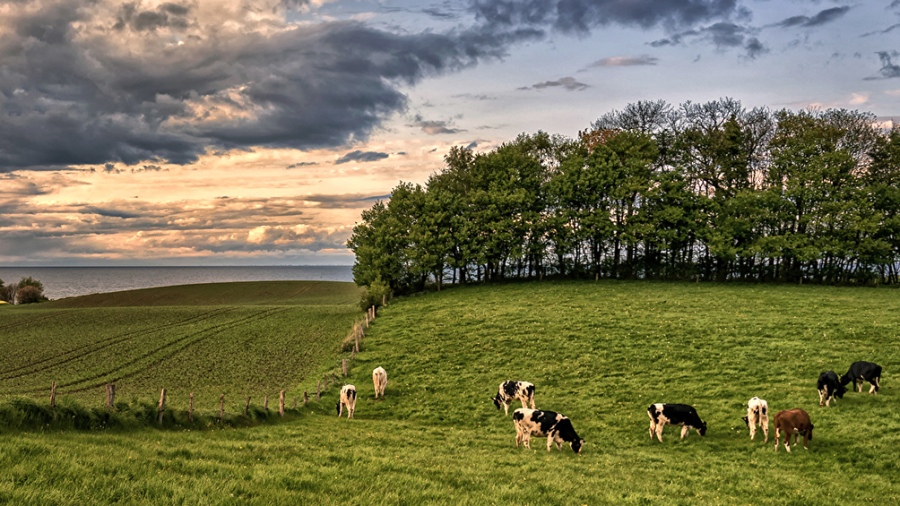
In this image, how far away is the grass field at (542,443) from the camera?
11.9 meters

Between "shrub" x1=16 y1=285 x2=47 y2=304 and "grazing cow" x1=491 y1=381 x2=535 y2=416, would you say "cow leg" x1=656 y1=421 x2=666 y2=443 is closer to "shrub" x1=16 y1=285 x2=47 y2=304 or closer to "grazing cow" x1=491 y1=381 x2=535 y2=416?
"grazing cow" x1=491 y1=381 x2=535 y2=416

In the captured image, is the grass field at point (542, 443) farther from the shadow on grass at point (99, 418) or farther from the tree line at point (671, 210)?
the tree line at point (671, 210)

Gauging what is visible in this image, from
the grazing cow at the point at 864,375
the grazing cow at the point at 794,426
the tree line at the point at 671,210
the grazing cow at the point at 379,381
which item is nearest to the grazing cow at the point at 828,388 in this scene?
the grazing cow at the point at 864,375

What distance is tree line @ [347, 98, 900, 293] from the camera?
6156 cm

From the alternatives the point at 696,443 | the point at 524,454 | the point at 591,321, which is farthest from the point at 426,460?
the point at 591,321

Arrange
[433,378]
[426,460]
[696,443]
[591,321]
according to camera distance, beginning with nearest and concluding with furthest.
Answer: [426,460] < [696,443] < [433,378] < [591,321]

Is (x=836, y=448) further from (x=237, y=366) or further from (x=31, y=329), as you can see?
(x=31, y=329)

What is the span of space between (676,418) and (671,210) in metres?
50.3

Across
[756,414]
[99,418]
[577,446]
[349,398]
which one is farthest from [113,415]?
[756,414]

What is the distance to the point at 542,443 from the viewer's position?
20297 mm

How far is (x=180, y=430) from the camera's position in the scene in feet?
59.5

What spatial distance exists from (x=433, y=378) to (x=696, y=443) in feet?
52.4

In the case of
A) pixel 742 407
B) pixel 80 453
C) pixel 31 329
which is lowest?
pixel 31 329

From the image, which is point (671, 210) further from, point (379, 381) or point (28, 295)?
point (28, 295)
